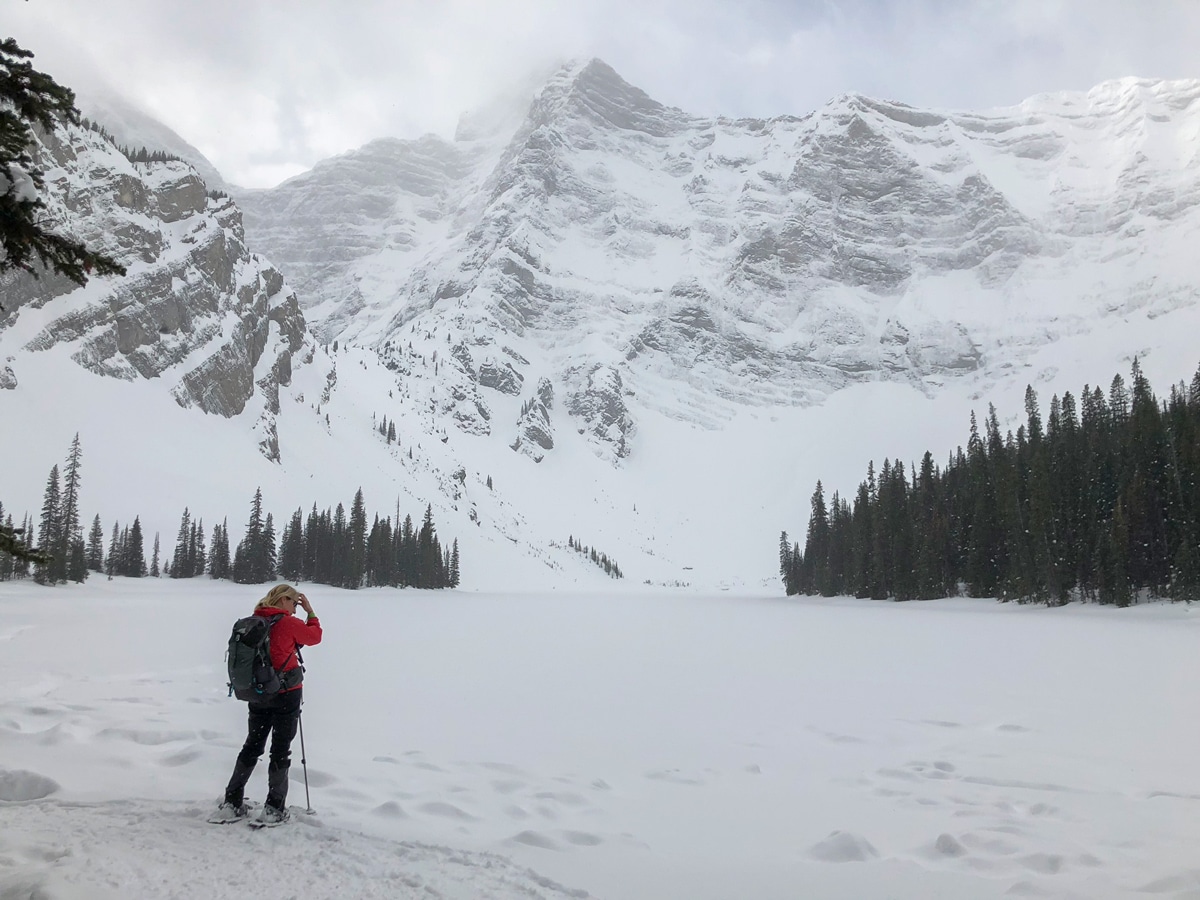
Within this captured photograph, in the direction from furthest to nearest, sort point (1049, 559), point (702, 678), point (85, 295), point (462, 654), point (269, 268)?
1. point (269, 268)
2. point (85, 295)
3. point (1049, 559)
4. point (462, 654)
5. point (702, 678)

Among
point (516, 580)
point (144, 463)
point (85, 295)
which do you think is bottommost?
point (516, 580)

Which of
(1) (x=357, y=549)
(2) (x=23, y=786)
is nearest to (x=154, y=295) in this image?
(1) (x=357, y=549)

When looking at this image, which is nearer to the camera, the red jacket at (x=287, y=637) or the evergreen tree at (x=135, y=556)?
the red jacket at (x=287, y=637)

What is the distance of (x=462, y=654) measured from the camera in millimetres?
22922

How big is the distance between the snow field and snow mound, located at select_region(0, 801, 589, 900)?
0.03 m

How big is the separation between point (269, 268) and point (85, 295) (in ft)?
172

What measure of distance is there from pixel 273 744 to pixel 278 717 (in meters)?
0.28

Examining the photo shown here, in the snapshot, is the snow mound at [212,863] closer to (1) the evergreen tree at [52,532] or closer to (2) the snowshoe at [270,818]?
(2) the snowshoe at [270,818]

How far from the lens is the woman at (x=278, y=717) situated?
7.33 m

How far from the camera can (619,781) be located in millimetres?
9281

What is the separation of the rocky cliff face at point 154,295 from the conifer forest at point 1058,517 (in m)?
107

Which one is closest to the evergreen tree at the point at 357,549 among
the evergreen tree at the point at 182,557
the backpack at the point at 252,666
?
the evergreen tree at the point at 182,557

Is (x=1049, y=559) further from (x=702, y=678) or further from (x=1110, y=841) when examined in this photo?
(x=1110, y=841)

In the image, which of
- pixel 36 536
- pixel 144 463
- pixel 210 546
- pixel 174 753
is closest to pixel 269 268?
pixel 144 463
